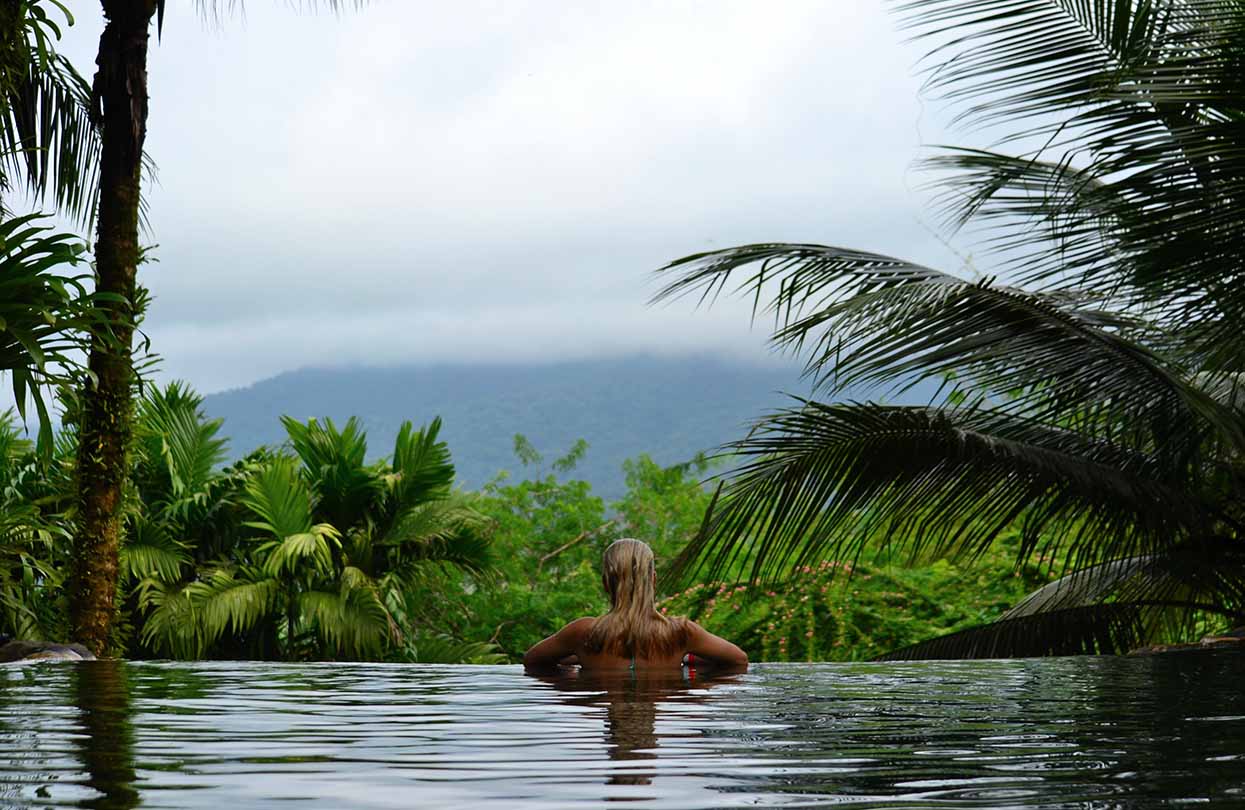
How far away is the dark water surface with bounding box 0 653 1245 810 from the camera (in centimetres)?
248

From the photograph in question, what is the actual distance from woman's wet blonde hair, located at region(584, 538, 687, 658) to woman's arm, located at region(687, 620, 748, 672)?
0.15m

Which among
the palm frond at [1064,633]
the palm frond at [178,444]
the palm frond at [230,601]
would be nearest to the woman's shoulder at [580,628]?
the palm frond at [1064,633]

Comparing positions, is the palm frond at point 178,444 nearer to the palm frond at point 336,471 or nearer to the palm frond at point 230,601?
the palm frond at point 336,471

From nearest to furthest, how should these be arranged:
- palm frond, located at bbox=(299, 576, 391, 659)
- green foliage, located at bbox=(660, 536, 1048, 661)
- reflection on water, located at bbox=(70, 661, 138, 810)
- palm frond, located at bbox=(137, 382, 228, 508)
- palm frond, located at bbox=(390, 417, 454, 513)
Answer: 1. reflection on water, located at bbox=(70, 661, 138, 810)
2. palm frond, located at bbox=(299, 576, 391, 659)
3. palm frond, located at bbox=(137, 382, 228, 508)
4. palm frond, located at bbox=(390, 417, 454, 513)
5. green foliage, located at bbox=(660, 536, 1048, 661)

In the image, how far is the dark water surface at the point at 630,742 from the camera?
2477 millimetres

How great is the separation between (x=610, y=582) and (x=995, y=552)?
12.2 meters

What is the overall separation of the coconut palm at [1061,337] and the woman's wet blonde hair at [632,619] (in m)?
1.38

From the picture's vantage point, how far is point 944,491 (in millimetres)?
8406

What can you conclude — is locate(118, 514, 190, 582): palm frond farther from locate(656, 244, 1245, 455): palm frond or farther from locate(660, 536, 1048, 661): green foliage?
locate(656, 244, 1245, 455): palm frond

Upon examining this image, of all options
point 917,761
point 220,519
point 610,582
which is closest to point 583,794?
point 917,761

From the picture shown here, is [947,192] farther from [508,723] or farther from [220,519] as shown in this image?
[220,519]

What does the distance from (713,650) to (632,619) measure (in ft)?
1.79

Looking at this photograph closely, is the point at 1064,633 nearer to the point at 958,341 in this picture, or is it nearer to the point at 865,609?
the point at 958,341

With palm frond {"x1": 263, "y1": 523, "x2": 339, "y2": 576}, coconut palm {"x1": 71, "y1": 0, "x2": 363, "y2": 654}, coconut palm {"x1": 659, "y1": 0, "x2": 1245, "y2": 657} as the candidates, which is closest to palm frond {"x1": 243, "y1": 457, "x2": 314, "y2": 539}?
palm frond {"x1": 263, "y1": 523, "x2": 339, "y2": 576}
